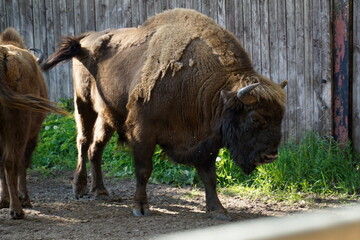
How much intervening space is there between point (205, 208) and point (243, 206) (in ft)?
1.50

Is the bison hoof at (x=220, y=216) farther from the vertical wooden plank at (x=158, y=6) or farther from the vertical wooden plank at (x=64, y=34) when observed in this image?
the vertical wooden plank at (x=64, y=34)

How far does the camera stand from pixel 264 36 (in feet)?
25.5

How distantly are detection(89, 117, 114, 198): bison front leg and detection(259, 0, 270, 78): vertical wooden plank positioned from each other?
2.48m

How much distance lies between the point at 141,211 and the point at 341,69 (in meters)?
3.41

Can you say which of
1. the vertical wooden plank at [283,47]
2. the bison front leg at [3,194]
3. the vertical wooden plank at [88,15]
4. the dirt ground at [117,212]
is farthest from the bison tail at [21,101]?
the vertical wooden plank at [88,15]

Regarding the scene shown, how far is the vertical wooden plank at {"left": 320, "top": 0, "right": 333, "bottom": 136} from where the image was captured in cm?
732

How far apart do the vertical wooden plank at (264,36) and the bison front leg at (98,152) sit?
97.7 inches

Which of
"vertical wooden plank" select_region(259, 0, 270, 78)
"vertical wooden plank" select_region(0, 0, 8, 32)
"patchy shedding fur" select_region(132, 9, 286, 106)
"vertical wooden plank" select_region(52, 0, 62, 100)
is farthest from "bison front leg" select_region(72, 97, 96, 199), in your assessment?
"vertical wooden plank" select_region(0, 0, 8, 32)

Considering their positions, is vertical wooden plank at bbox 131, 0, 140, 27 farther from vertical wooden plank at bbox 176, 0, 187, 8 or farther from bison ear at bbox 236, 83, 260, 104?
bison ear at bbox 236, 83, 260, 104

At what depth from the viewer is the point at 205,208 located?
6188 millimetres

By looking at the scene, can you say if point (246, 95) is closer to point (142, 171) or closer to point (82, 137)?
point (142, 171)

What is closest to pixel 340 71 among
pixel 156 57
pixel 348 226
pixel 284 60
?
pixel 284 60

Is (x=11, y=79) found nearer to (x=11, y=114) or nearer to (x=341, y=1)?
(x=11, y=114)

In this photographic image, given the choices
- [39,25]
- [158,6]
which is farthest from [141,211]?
[39,25]
